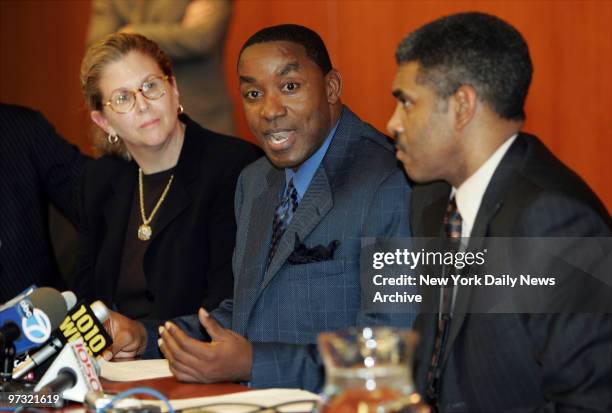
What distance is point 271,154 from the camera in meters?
2.50

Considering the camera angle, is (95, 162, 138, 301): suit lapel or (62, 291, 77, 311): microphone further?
(95, 162, 138, 301): suit lapel

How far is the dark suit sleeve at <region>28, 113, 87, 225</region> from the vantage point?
140 inches

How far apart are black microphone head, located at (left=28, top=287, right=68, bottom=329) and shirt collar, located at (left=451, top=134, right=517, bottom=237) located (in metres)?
0.88

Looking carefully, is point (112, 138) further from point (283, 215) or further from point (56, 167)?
point (283, 215)

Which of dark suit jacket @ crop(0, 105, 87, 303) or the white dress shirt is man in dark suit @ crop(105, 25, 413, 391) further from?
dark suit jacket @ crop(0, 105, 87, 303)

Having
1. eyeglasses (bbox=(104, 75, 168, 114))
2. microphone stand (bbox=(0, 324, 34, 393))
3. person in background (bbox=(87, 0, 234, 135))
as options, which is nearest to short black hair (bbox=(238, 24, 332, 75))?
eyeglasses (bbox=(104, 75, 168, 114))

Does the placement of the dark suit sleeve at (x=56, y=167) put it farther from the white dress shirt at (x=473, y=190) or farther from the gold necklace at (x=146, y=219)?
the white dress shirt at (x=473, y=190)

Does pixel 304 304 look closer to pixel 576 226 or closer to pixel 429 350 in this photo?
pixel 429 350

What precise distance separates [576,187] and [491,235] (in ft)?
0.59

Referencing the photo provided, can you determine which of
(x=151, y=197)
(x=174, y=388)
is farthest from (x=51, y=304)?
(x=151, y=197)

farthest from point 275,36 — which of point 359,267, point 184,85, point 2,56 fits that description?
point 2,56

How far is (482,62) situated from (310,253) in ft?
2.19

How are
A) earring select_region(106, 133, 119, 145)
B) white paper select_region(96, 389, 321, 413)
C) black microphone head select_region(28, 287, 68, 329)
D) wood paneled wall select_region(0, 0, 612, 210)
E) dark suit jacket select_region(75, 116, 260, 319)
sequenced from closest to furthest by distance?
1. white paper select_region(96, 389, 321, 413)
2. black microphone head select_region(28, 287, 68, 329)
3. dark suit jacket select_region(75, 116, 260, 319)
4. earring select_region(106, 133, 119, 145)
5. wood paneled wall select_region(0, 0, 612, 210)

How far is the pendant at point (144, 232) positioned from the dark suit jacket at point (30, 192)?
1.74ft
